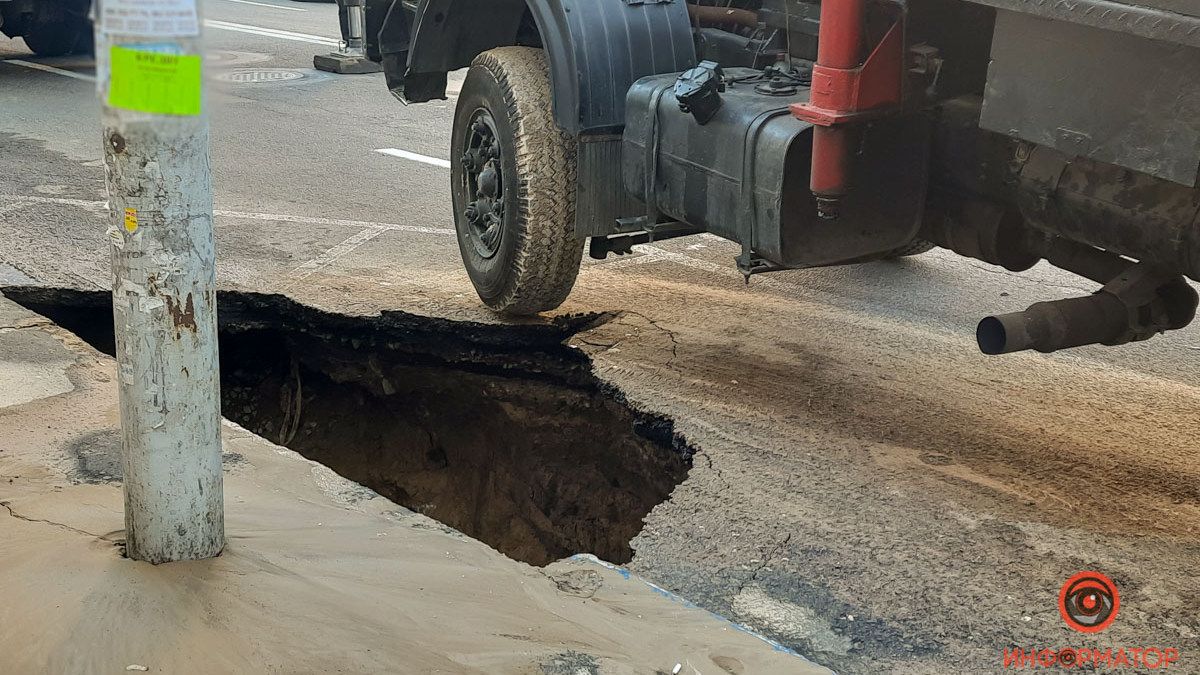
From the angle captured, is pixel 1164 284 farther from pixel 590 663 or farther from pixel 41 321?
pixel 41 321

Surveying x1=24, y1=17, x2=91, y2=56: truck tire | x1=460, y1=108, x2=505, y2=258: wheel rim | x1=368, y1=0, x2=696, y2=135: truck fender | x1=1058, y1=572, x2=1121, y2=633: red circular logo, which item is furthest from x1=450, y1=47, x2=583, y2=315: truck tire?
x1=24, y1=17, x2=91, y2=56: truck tire

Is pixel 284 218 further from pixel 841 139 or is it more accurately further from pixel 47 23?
pixel 47 23

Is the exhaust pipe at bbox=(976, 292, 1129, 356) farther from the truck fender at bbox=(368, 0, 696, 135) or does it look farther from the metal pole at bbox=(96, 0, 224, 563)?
the metal pole at bbox=(96, 0, 224, 563)

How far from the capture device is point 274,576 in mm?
2895

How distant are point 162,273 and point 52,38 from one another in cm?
1169

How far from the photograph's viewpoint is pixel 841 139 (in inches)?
147

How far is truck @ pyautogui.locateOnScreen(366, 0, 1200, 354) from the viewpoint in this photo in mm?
3066

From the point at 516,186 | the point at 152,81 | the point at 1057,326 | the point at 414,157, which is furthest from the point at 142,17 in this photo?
the point at 414,157

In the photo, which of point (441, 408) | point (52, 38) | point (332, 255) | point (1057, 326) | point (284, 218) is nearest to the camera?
point (1057, 326)

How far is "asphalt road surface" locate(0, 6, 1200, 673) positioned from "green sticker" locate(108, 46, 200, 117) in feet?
0.20

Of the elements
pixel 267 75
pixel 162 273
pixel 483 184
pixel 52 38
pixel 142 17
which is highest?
pixel 142 17

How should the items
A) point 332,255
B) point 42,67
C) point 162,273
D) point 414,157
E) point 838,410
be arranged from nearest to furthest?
point 162,273
point 838,410
point 332,255
point 414,157
point 42,67

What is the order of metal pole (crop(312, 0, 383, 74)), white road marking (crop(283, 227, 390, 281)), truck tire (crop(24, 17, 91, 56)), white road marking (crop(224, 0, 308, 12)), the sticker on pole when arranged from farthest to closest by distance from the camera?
white road marking (crop(224, 0, 308, 12))
metal pole (crop(312, 0, 383, 74))
truck tire (crop(24, 17, 91, 56))
white road marking (crop(283, 227, 390, 281))
the sticker on pole

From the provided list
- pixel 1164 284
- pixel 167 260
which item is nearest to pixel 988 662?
pixel 1164 284
